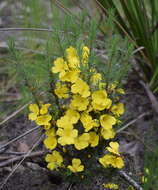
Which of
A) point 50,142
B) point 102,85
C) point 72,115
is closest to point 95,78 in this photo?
point 102,85

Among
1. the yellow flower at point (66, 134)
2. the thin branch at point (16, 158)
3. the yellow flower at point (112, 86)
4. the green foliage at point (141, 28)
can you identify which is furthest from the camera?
the green foliage at point (141, 28)

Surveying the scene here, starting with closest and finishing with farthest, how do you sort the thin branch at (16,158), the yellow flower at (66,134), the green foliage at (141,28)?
1. the yellow flower at (66,134)
2. the thin branch at (16,158)
3. the green foliage at (141,28)

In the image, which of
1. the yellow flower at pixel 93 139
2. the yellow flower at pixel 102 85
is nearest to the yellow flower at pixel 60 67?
the yellow flower at pixel 102 85

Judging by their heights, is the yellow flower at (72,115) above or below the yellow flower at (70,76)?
below

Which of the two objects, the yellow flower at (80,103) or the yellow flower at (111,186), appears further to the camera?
the yellow flower at (111,186)

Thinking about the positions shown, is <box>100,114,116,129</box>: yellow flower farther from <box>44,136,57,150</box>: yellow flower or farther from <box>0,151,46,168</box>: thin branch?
<box>0,151,46,168</box>: thin branch

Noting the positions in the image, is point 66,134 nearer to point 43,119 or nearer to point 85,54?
point 43,119

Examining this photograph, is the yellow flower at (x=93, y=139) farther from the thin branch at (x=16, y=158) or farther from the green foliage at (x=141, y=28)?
the green foliage at (x=141, y=28)

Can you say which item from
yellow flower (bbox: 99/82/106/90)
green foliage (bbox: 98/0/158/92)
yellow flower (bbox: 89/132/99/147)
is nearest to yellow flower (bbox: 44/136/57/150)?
yellow flower (bbox: 89/132/99/147)

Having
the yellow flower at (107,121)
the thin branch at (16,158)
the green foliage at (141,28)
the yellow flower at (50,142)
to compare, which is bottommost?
the thin branch at (16,158)
